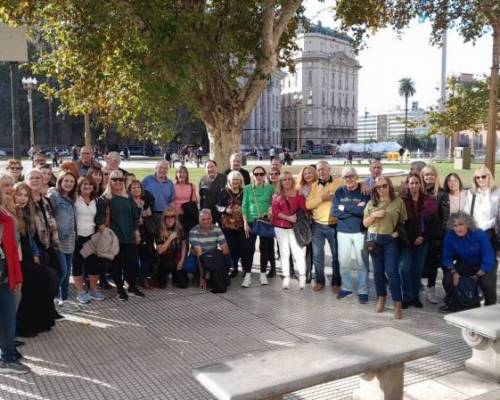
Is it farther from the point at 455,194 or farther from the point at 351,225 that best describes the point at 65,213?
the point at 455,194

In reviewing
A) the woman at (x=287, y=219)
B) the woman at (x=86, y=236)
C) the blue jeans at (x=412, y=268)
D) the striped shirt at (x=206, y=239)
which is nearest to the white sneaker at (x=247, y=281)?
the woman at (x=287, y=219)

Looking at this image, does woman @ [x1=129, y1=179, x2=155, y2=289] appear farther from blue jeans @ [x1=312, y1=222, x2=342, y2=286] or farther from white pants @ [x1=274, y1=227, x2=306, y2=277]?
blue jeans @ [x1=312, y1=222, x2=342, y2=286]

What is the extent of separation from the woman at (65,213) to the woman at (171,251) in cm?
144

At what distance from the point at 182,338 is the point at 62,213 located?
2.24 m

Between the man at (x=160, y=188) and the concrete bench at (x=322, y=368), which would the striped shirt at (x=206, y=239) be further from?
the concrete bench at (x=322, y=368)

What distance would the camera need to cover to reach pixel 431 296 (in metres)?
7.30

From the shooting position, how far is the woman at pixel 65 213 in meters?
6.68

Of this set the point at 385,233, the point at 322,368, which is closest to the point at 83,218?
the point at 385,233

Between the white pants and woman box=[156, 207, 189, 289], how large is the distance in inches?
58.2

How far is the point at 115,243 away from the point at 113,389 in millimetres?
2704

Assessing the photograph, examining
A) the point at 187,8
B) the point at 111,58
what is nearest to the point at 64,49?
the point at 111,58

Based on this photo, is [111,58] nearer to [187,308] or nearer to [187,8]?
[187,8]

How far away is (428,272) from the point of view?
7.36 meters

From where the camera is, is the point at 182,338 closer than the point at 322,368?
No
